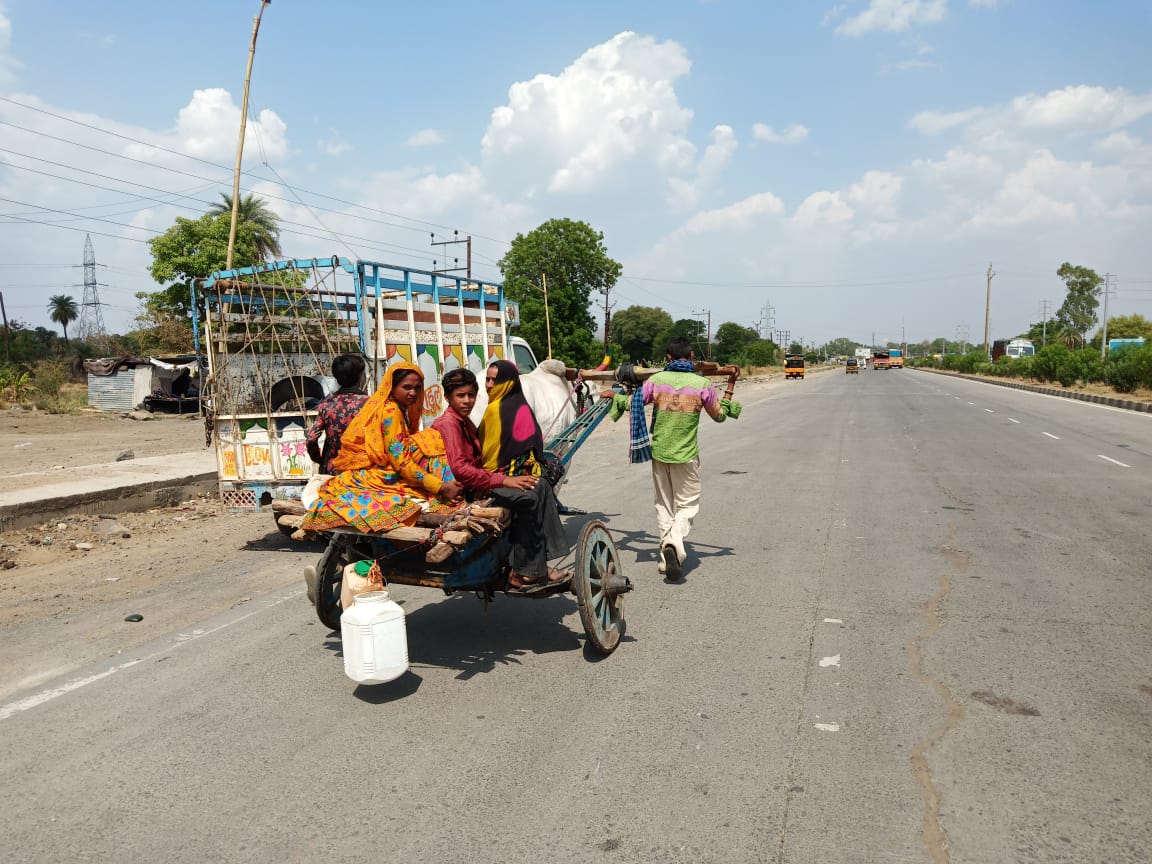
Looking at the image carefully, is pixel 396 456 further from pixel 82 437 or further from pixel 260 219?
pixel 260 219

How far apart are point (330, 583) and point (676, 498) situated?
281 cm

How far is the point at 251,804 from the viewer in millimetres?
3078

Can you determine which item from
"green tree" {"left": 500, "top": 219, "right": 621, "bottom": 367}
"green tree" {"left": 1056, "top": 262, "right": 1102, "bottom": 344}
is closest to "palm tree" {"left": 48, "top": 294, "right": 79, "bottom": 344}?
"green tree" {"left": 500, "top": 219, "right": 621, "bottom": 367}

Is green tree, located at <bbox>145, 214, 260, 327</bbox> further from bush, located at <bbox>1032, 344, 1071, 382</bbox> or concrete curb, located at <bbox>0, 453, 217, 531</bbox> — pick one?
bush, located at <bbox>1032, 344, 1071, 382</bbox>

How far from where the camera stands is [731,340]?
108 meters

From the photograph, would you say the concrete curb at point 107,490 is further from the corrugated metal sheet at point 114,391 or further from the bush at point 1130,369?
the bush at point 1130,369

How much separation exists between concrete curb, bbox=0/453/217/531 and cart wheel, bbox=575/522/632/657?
679 centimetres

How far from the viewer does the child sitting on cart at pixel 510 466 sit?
169 inches

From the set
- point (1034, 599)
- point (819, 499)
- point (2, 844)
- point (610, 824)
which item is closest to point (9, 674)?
point (2, 844)

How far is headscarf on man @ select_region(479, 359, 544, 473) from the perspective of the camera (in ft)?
15.0

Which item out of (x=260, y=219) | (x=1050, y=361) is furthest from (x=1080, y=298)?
(x=260, y=219)

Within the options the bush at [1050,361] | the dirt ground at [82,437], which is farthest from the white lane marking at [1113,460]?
the bush at [1050,361]

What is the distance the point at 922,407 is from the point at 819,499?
18862 mm

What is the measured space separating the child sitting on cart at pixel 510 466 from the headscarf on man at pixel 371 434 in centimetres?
29
